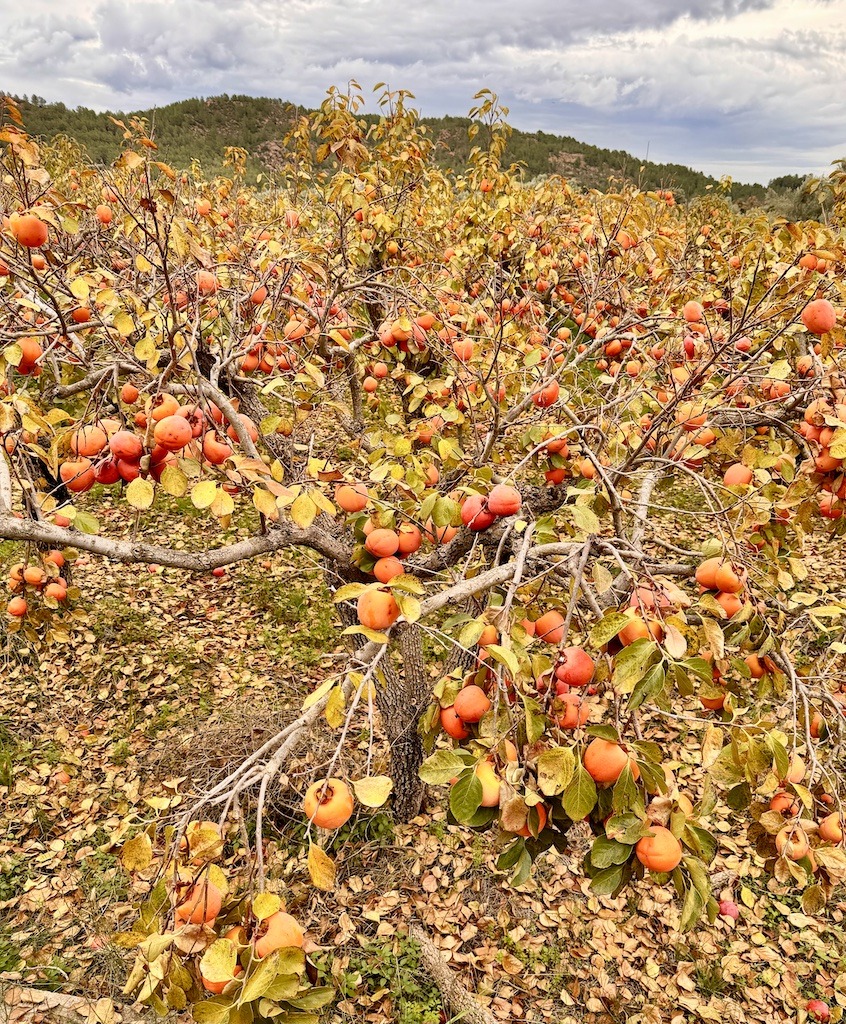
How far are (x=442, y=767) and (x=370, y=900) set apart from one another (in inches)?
99.5

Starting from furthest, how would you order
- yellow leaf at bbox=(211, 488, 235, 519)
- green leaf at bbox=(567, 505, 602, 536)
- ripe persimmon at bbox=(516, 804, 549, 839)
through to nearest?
yellow leaf at bbox=(211, 488, 235, 519), green leaf at bbox=(567, 505, 602, 536), ripe persimmon at bbox=(516, 804, 549, 839)

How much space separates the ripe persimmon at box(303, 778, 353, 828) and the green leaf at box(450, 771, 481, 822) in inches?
9.1

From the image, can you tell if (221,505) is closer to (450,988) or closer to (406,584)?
(406,584)

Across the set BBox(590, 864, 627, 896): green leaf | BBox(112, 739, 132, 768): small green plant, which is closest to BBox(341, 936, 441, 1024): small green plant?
BBox(112, 739, 132, 768): small green plant

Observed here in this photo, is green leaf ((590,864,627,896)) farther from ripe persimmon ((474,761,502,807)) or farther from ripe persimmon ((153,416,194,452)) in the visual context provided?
ripe persimmon ((153,416,194,452))

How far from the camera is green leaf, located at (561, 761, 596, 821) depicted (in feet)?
4.15

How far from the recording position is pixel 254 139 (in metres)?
39.5

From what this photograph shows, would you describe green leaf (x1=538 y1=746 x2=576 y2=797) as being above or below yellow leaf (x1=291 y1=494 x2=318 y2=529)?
below

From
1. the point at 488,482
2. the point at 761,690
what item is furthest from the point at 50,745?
the point at 761,690

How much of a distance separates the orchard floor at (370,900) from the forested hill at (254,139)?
28.1m

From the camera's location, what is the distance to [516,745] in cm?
Answer: 142

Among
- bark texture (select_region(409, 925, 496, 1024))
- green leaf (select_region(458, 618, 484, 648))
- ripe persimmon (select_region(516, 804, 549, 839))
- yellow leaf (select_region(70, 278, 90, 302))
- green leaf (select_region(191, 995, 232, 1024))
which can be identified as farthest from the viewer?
bark texture (select_region(409, 925, 496, 1024))

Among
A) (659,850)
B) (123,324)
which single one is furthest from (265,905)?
(123,324)

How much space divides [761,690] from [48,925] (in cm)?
356
